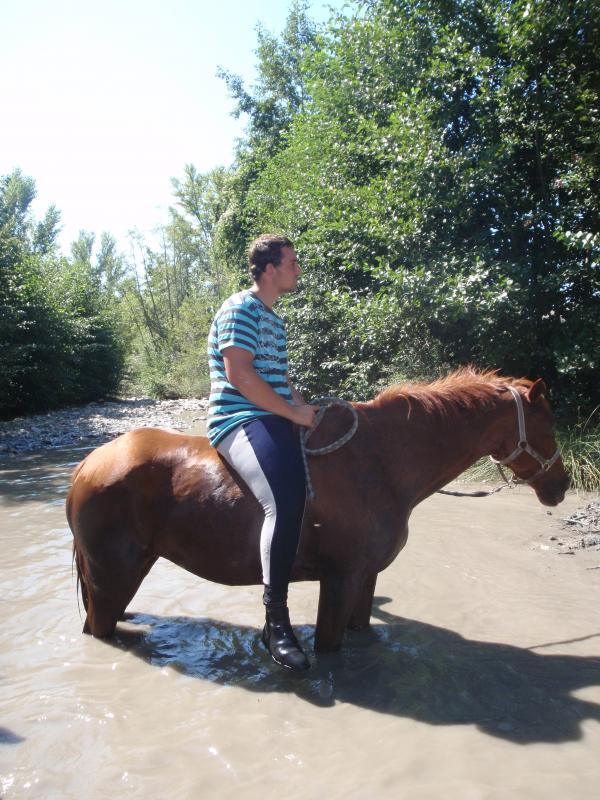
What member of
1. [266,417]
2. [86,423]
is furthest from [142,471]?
[86,423]

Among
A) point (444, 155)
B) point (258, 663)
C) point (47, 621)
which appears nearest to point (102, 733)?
point (258, 663)

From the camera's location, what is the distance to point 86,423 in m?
19.0

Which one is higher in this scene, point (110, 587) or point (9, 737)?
point (110, 587)

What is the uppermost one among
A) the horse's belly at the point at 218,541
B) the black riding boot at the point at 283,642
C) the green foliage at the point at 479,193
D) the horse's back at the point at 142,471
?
the green foliage at the point at 479,193

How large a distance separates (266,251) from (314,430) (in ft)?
3.50

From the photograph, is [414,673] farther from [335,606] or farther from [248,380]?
[248,380]

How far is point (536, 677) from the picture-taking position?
3.43 meters

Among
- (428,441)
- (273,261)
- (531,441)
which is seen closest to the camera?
(273,261)

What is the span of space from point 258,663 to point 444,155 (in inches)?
335

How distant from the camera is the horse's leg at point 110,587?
3699 mm

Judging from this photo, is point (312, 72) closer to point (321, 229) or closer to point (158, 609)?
point (321, 229)

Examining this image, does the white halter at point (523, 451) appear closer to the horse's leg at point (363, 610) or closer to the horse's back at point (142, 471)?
the horse's leg at point (363, 610)

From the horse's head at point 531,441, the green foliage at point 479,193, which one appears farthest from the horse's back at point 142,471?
the green foliage at point 479,193

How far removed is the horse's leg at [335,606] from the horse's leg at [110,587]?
1.13m
